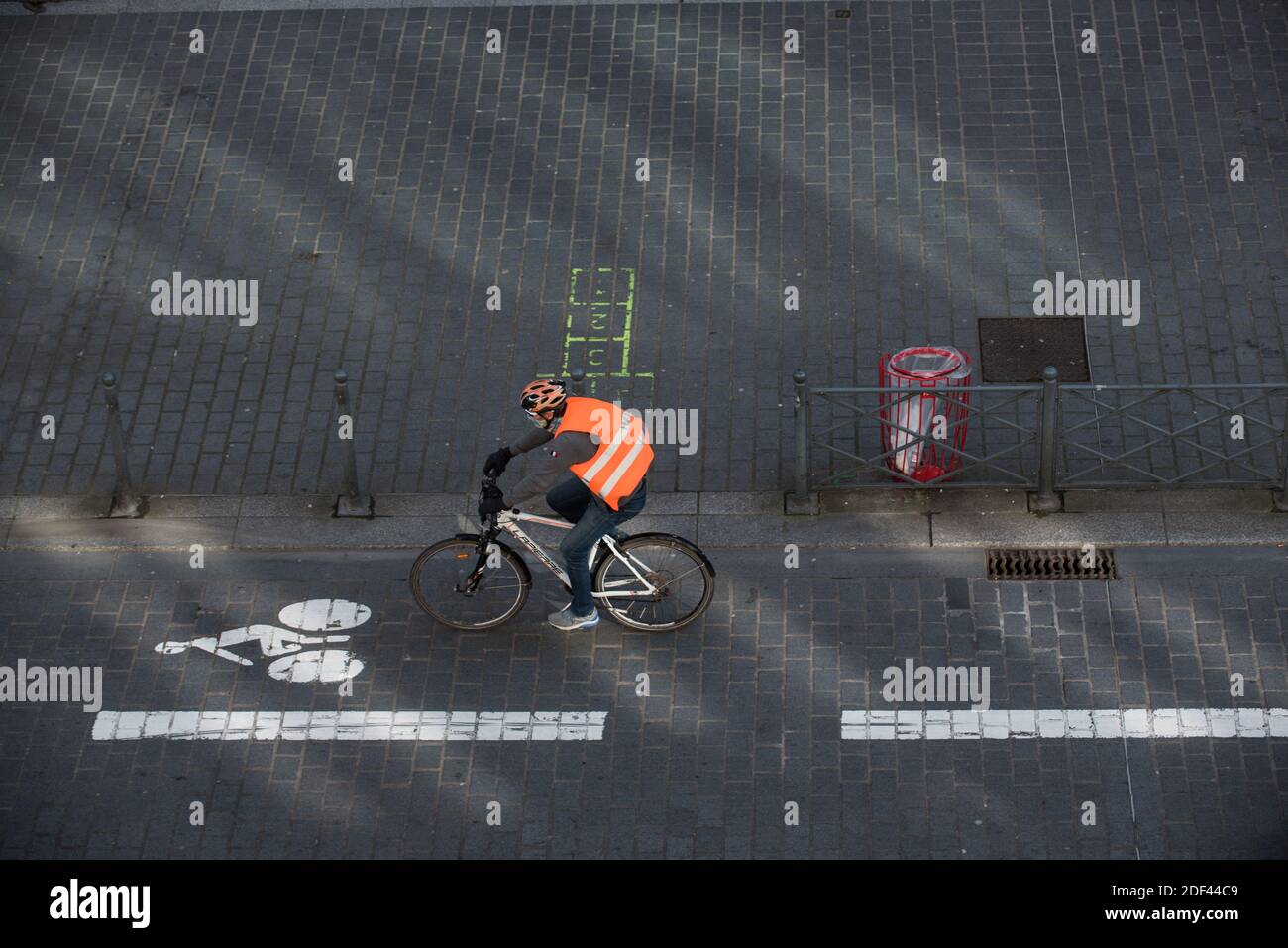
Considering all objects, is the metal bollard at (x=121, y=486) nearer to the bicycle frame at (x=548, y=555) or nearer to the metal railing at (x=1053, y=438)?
the bicycle frame at (x=548, y=555)

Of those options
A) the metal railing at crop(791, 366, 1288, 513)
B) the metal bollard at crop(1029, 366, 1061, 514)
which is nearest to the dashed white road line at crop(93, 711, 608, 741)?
the metal railing at crop(791, 366, 1288, 513)

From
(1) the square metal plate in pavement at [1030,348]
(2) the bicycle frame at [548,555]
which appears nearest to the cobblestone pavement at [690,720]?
(2) the bicycle frame at [548,555]

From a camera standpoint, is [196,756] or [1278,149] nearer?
[196,756]

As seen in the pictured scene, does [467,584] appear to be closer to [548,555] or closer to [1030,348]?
[548,555]

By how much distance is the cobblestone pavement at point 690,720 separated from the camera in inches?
460

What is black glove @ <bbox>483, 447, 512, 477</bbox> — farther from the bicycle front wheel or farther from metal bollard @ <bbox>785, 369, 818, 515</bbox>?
metal bollard @ <bbox>785, 369, 818, 515</bbox>

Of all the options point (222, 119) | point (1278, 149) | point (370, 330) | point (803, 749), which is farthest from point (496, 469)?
point (1278, 149)

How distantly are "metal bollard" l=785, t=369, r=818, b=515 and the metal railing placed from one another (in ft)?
0.03

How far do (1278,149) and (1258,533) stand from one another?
4910mm

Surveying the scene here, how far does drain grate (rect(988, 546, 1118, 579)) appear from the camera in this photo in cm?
1333

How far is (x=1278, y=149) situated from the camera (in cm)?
1683

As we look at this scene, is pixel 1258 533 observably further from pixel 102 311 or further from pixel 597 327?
pixel 102 311
